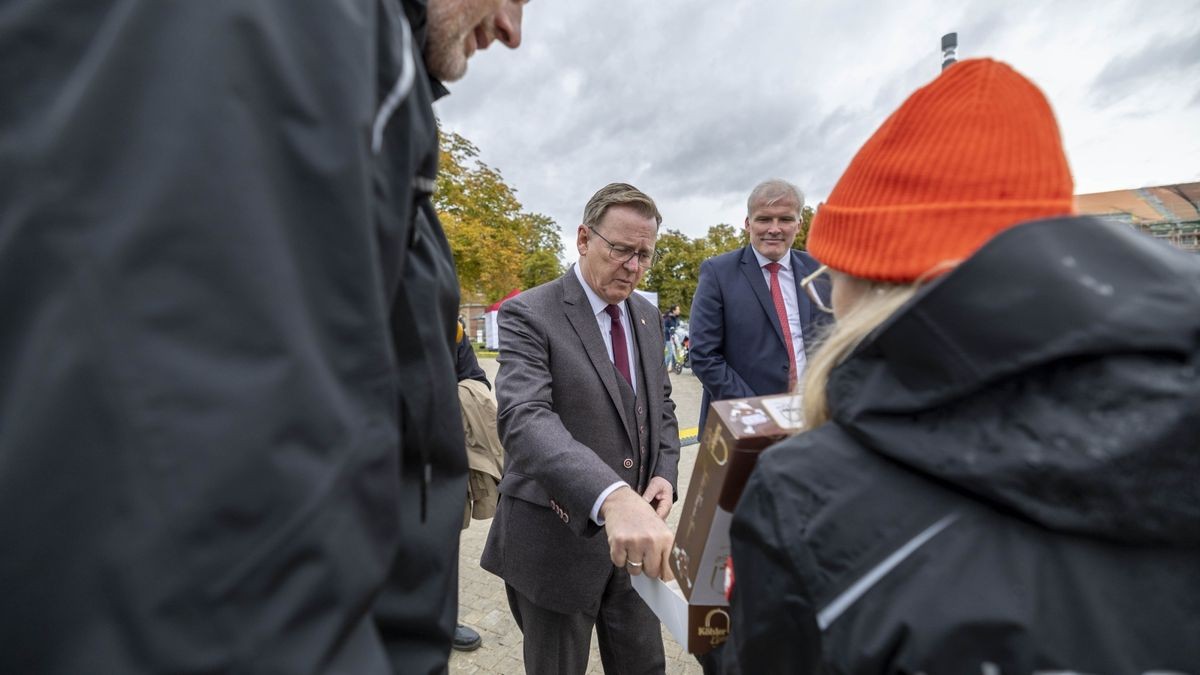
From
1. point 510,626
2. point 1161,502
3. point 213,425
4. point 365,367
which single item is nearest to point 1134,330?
point 1161,502

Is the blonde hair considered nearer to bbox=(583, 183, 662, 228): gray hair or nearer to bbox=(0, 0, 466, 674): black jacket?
bbox=(0, 0, 466, 674): black jacket

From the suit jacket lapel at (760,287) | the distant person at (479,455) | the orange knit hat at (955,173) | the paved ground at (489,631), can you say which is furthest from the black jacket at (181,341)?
the suit jacket lapel at (760,287)

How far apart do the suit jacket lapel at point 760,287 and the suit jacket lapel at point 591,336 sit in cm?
185

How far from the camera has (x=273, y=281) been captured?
1.87ft

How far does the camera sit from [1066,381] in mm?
741

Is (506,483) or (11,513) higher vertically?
→ (11,513)

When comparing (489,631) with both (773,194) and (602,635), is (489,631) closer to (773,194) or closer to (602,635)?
(602,635)

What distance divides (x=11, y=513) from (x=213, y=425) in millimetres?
181

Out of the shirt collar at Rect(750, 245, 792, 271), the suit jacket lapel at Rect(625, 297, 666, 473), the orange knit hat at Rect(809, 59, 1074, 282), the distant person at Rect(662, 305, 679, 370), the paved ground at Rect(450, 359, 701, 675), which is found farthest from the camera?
the distant person at Rect(662, 305, 679, 370)

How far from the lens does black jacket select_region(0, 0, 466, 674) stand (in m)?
0.52

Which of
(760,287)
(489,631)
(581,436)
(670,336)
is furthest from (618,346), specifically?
(670,336)

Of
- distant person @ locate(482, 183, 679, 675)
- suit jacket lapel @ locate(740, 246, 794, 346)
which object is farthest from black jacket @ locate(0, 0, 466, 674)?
suit jacket lapel @ locate(740, 246, 794, 346)

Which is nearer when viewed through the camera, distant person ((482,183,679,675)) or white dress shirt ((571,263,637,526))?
distant person ((482,183,679,675))

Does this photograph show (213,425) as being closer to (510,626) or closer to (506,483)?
(506,483)
